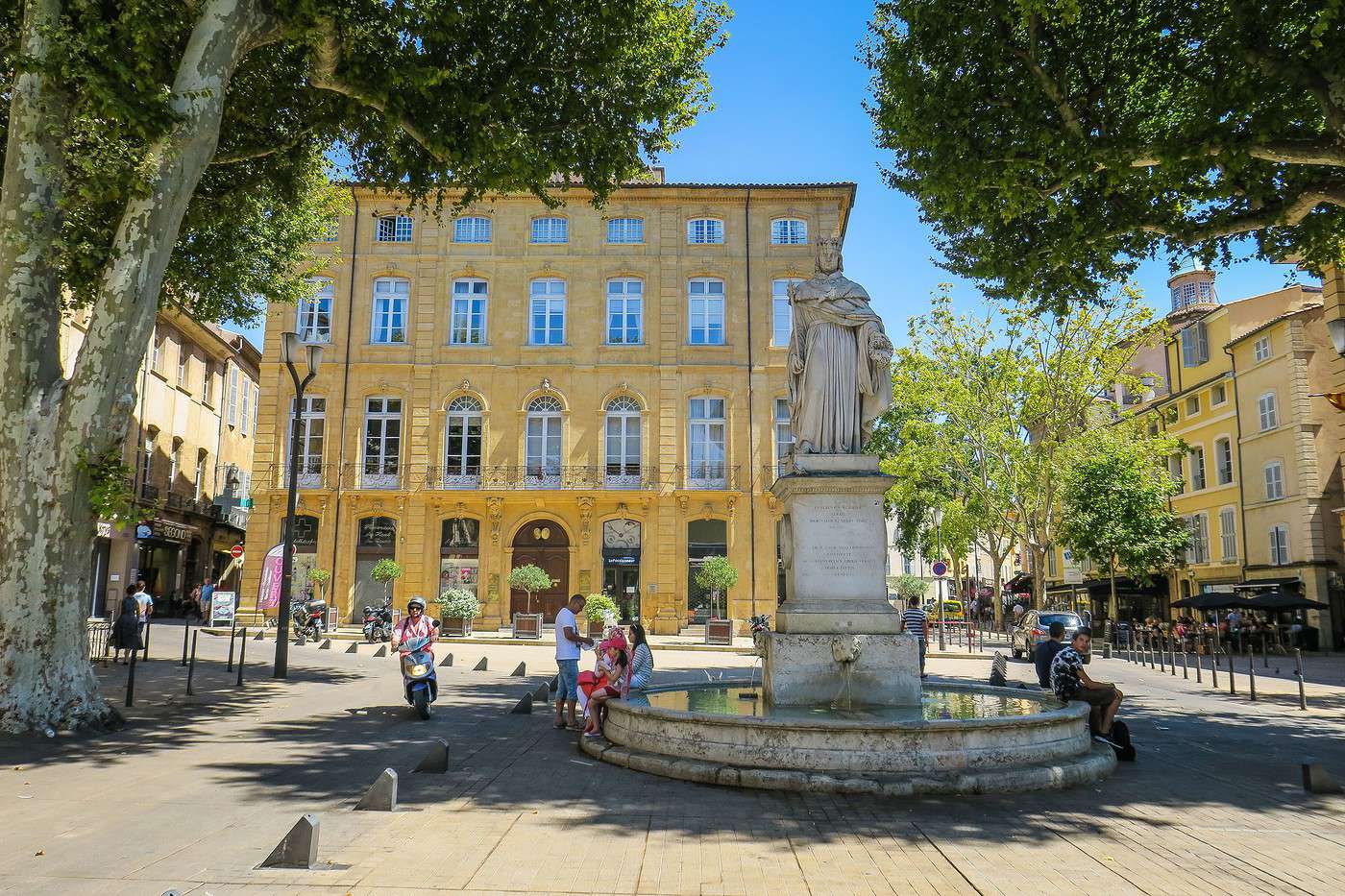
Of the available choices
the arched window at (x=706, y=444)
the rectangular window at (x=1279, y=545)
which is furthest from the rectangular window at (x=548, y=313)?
the rectangular window at (x=1279, y=545)

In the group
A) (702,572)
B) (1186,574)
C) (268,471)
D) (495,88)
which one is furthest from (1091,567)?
(495,88)

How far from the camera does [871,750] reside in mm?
7141

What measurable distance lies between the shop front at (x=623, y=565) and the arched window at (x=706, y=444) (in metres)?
2.91

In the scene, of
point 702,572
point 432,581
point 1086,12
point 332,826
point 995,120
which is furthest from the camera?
point 432,581

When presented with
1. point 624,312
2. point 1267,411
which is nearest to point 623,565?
point 624,312

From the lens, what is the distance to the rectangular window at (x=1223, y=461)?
120ft

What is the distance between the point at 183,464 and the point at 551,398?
A: 15856 mm

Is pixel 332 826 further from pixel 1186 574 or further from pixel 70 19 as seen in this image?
pixel 1186 574

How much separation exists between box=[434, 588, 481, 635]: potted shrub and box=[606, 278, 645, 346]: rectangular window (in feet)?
38.3

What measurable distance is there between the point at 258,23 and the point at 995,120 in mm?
9602

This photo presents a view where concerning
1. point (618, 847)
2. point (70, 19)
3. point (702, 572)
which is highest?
point (70, 19)

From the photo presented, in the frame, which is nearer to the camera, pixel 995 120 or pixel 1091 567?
pixel 995 120

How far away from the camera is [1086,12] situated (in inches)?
473

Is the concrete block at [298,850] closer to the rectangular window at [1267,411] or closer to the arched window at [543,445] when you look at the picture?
the arched window at [543,445]
